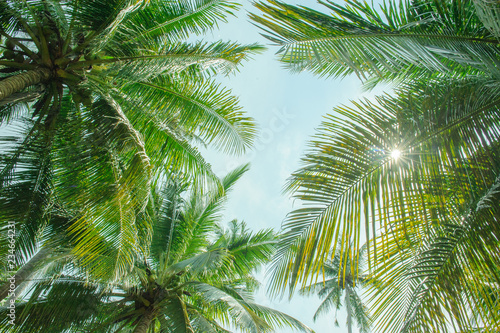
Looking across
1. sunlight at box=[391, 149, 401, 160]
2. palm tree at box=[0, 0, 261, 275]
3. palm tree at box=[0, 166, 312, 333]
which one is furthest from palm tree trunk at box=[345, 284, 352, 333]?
sunlight at box=[391, 149, 401, 160]

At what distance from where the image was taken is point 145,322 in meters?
5.84

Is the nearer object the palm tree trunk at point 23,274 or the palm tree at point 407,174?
the palm tree at point 407,174

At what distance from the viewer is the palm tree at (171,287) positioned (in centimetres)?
531

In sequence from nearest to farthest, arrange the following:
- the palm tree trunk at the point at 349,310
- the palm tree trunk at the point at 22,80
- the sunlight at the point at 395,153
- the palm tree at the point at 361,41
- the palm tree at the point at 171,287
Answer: the palm tree at the point at 361,41 < the sunlight at the point at 395,153 < the palm tree trunk at the point at 22,80 < the palm tree at the point at 171,287 < the palm tree trunk at the point at 349,310

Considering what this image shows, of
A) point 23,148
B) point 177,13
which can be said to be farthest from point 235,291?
point 177,13

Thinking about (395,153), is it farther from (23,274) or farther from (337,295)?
(337,295)

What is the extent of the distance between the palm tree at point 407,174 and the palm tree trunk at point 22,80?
2.95 meters

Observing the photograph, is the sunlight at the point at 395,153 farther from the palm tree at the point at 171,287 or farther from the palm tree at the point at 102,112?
the palm tree at the point at 171,287

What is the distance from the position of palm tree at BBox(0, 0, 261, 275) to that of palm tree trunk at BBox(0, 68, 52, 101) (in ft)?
0.05

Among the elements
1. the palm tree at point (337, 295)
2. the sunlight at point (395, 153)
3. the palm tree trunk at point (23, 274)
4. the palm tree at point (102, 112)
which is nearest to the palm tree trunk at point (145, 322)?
the palm tree at point (102, 112)

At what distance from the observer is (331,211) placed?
8.20ft

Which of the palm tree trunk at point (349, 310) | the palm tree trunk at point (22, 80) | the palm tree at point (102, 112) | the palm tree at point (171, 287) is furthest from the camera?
the palm tree trunk at point (349, 310)

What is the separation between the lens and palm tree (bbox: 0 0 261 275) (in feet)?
14.0

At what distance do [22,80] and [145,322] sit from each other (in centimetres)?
439
